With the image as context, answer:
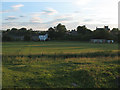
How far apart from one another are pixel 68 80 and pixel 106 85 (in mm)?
1913

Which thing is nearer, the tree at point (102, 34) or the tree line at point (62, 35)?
the tree line at point (62, 35)

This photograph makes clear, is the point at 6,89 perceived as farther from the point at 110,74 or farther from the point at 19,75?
the point at 110,74

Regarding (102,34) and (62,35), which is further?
(62,35)

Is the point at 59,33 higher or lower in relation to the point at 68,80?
higher

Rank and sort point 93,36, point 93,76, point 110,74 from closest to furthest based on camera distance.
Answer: point 93,76 < point 110,74 < point 93,36

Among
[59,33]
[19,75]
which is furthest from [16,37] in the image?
[19,75]

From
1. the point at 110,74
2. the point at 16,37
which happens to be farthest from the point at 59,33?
the point at 110,74

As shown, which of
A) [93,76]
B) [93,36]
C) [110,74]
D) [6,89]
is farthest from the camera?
[93,36]

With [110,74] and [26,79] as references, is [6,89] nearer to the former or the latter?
[26,79]

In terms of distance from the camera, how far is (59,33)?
7225 cm

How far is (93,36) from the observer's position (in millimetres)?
69750

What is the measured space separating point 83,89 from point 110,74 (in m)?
2.22

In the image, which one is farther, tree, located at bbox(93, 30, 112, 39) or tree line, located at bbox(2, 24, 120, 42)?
tree, located at bbox(93, 30, 112, 39)

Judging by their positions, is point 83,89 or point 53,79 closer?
point 83,89
